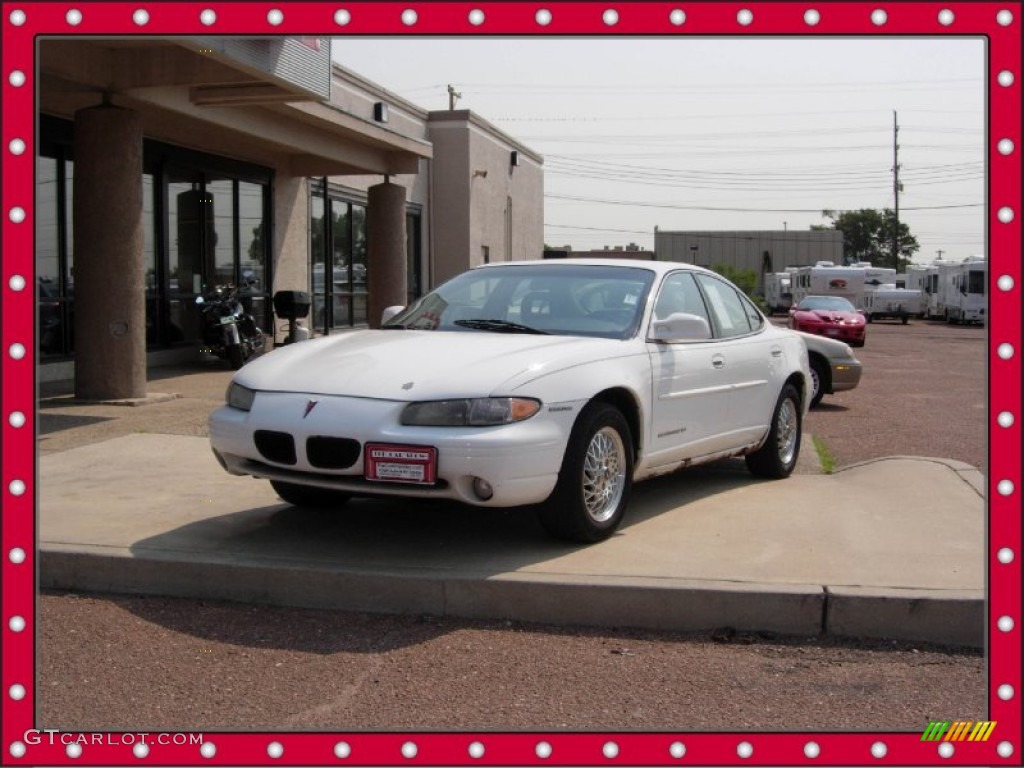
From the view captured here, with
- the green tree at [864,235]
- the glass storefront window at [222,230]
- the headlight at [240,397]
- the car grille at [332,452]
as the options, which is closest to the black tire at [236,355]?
the glass storefront window at [222,230]

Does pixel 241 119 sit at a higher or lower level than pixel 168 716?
higher

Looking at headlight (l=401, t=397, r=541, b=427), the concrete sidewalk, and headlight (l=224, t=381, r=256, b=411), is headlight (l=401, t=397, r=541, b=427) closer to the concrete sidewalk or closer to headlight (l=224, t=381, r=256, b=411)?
the concrete sidewalk

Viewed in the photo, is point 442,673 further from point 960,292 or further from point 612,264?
point 960,292

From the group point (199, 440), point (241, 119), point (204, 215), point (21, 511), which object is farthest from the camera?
point (204, 215)

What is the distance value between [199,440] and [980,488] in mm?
5598

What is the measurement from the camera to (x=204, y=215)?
16406 mm

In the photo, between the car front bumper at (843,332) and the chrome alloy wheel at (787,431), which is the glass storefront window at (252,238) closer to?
the chrome alloy wheel at (787,431)

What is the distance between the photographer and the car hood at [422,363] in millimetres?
5109

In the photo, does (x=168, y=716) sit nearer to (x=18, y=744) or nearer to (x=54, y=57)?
(x=18, y=744)

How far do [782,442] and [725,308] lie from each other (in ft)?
3.50

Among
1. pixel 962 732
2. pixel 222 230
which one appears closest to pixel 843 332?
pixel 222 230
